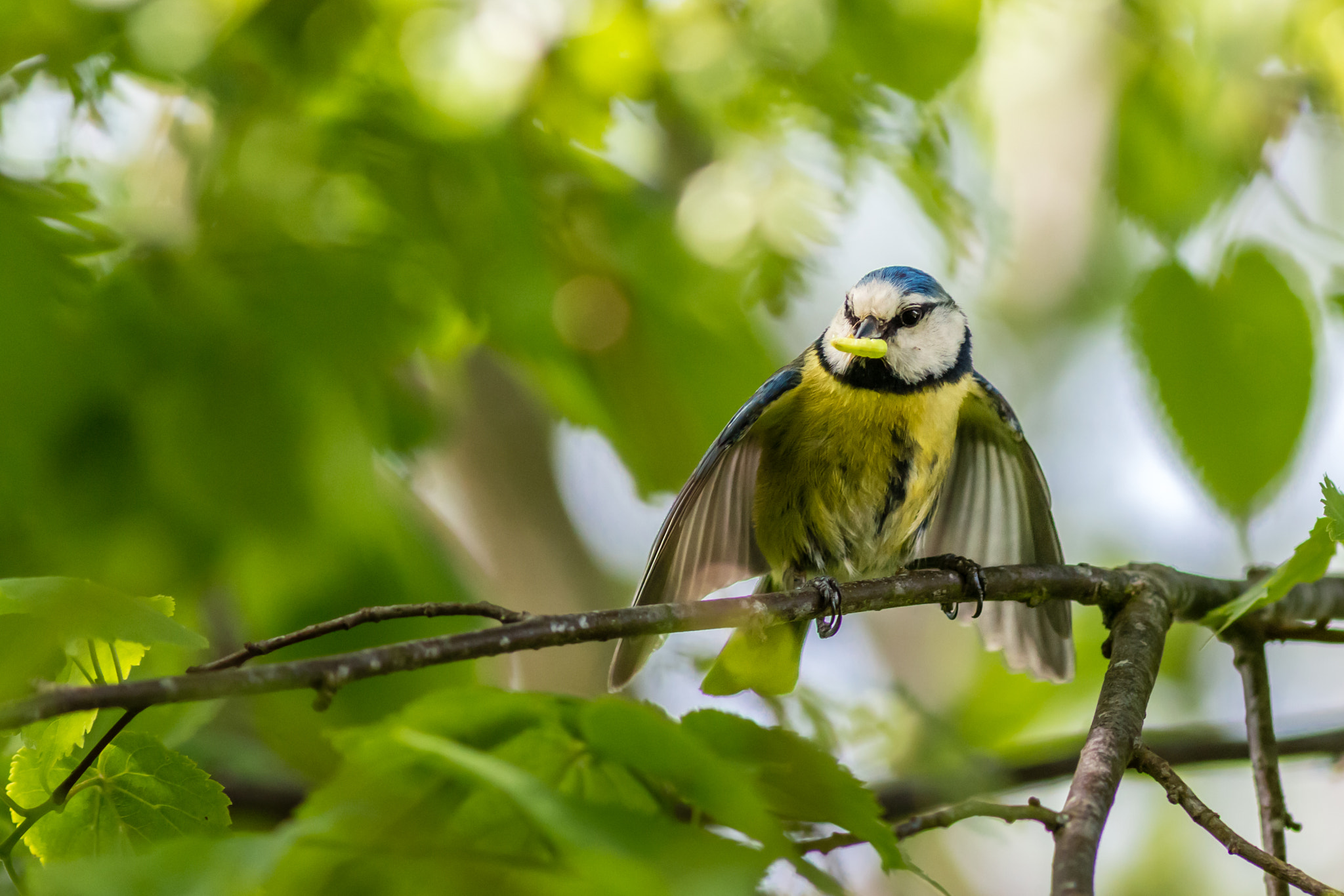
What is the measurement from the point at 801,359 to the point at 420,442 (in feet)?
2.84

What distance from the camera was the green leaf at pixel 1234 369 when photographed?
153cm

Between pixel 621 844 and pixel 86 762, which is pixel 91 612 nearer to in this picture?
pixel 86 762

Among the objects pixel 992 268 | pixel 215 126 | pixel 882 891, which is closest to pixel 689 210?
pixel 992 268

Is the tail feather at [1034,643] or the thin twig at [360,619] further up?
the tail feather at [1034,643]

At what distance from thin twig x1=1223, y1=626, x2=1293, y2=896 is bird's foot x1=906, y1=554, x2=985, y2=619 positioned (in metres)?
0.37

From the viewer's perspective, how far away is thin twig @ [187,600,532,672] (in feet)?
3.25

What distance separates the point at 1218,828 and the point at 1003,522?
1295 mm

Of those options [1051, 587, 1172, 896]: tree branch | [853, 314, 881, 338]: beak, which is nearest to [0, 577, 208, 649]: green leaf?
[1051, 587, 1172, 896]: tree branch

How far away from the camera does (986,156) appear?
2.34m

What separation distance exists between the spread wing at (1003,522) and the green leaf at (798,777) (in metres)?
1.13

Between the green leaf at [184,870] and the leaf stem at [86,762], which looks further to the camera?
the leaf stem at [86,762]

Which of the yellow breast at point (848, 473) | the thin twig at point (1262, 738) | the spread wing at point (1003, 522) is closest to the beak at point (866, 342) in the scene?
the yellow breast at point (848, 473)

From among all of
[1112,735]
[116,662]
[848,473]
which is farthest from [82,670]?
[848,473]

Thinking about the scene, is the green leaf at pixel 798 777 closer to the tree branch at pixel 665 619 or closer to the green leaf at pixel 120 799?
the tree branch at pixel 665 619
